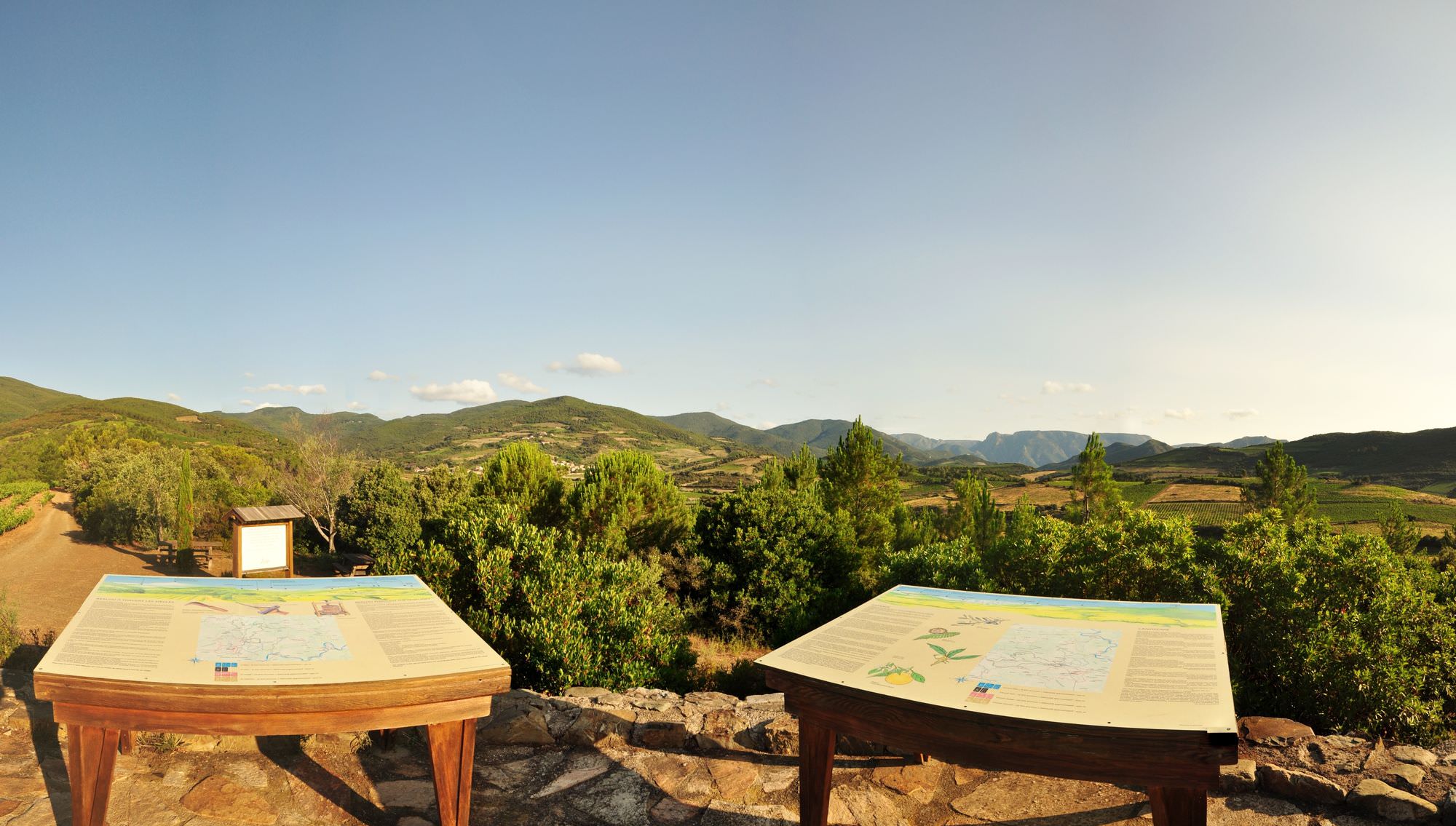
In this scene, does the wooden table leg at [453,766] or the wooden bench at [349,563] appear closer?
the wooden table leg at [453,766]

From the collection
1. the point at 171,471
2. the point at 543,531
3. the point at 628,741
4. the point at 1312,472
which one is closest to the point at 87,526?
the point at 171,471

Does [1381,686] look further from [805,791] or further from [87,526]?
[87,526]

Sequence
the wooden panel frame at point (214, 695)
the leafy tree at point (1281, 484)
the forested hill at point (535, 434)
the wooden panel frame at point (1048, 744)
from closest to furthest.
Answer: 1. the wooden panel frame at point (1048, 744)
2. the wooden panel frame at point (214, 695)
3. the leafy tree at point (1281, 484)
4. the forested hill at point (535, 434)

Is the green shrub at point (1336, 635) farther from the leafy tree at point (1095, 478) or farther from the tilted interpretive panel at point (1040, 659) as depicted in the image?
the leafy tree at point (1095, 478)

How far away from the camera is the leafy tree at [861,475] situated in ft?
85.7

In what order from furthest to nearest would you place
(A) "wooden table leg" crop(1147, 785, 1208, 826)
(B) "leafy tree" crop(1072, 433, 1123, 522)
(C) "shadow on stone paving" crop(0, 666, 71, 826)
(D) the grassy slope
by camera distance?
1. (D) the grassy slope
2. (B) "leafy tree" crop(1072, 433, 1123, 522)
3. (C) "shadow on stone paving" crop(0, 666, 71, 826)
4. (A) "wooden table leg" crop(1147, 785, 1208, 826)

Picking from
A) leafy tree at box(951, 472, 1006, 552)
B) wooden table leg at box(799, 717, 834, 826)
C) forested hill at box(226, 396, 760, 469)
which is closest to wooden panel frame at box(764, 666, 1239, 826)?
wooden table leg at box(799, 717, 834, 826)

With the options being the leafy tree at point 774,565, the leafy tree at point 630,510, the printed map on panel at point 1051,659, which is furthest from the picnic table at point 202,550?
the printed map on panel at point 1051,659

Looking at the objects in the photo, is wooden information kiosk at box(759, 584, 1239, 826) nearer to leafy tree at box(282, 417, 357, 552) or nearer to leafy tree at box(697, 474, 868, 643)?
leafy tree at box(697, 474, 868, 643)

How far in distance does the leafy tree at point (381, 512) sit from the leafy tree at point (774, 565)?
1788 centimetres

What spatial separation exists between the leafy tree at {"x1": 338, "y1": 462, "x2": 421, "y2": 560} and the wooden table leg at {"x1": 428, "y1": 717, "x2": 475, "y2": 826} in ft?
84.1

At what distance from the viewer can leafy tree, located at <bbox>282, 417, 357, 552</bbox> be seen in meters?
29.6

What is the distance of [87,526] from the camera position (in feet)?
102

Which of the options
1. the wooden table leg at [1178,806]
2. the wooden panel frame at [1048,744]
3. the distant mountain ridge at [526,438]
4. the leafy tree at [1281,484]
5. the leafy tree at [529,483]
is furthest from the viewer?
the distant mountain ridge at [526,438]
